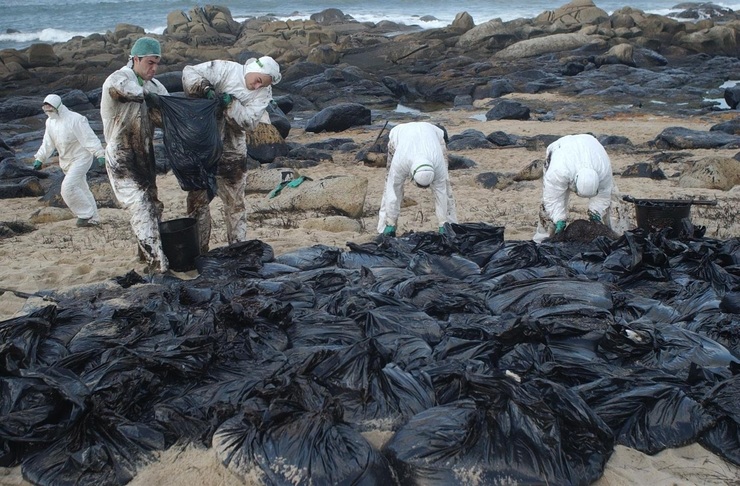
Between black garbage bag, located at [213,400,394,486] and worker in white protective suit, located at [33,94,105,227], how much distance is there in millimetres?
6653

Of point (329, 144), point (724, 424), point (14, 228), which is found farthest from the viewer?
point (329, 144)

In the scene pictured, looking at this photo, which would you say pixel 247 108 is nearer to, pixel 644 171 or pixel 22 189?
pixel 644 171

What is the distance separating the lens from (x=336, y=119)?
55.1 feet

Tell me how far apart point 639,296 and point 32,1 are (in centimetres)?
6070

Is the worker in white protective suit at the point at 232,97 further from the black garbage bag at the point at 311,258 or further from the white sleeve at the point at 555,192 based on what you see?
the white sleeve at the point at 555,192

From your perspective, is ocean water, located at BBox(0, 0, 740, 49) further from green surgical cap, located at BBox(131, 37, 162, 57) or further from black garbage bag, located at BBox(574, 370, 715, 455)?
black garbage bag, located at BBox(574, 370, 715, 455)

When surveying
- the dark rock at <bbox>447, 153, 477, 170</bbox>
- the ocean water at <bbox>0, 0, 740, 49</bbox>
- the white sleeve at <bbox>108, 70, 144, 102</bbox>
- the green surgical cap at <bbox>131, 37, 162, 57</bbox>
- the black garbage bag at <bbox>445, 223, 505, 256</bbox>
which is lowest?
the dark rock at <bbox>447, 153, 477, 170</bbox>

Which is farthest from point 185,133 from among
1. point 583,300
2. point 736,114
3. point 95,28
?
point 95,28

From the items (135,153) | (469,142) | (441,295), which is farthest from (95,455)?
(469,142)

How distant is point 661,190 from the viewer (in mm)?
9469

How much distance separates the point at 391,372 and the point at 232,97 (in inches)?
142

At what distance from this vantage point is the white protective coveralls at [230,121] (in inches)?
255

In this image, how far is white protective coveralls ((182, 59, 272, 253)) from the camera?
21.3 feet

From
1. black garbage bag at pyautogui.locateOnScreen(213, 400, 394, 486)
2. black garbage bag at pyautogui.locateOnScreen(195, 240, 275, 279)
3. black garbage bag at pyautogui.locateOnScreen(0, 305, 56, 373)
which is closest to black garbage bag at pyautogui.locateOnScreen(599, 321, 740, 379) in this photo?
black garbage bag at pyautogui.locateOnScreen(213, 400, 394, 486)
